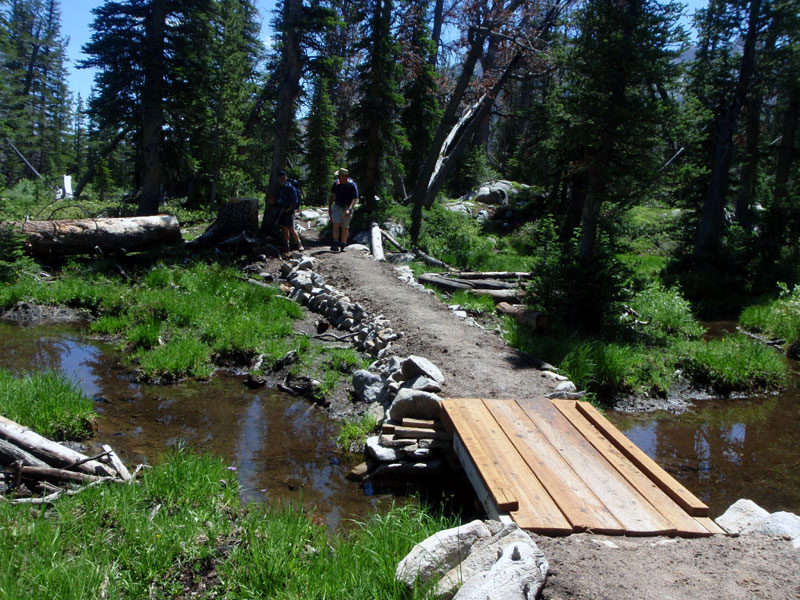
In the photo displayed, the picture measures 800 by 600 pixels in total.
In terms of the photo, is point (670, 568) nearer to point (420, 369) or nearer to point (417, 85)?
point (420, 369)

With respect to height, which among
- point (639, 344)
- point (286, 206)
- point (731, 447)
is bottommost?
point (731, 447)

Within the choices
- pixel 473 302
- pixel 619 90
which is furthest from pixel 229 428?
pixel 619 90

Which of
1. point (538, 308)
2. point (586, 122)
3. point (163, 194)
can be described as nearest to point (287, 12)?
point (586, 122)

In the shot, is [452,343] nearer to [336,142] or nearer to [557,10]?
[557,10]

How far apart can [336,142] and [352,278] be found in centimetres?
1537

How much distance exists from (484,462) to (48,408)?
15.5 ft

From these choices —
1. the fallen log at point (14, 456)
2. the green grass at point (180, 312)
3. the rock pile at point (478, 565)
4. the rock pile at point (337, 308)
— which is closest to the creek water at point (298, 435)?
the green grass at point (180, 312)

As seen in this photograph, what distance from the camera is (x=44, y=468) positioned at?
15.8 feet

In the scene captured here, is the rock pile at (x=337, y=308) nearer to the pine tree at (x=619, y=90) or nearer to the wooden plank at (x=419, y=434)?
the wooden plank at (x=419, y=434)

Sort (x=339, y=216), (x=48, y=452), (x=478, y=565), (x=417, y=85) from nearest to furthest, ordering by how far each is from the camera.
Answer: (x=478, y=565), (x=48, y=452), (x=339, y=216), (x=417, y=85)

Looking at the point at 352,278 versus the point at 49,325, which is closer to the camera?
the point at 49,325

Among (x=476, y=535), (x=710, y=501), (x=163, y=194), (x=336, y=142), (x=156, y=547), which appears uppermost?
(x=336, y=142)

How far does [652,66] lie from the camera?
9.95m

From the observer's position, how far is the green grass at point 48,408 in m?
6.02
